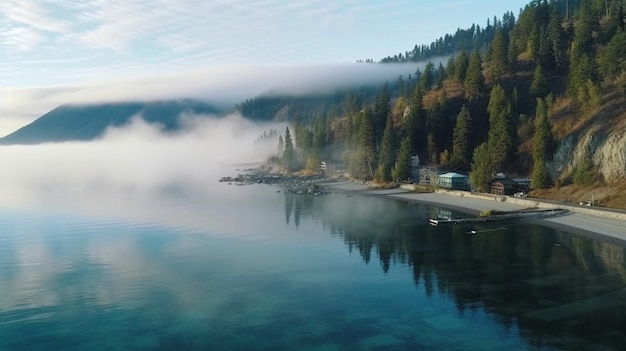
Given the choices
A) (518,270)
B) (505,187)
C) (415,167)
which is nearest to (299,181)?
(415,167)

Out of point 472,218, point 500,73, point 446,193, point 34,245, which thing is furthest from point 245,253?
point 500,73

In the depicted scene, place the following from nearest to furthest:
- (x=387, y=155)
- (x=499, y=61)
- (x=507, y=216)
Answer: (x=507, y=216) → (x=387, y=155) → (x=499, y=61)

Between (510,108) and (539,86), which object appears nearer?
(510,108)

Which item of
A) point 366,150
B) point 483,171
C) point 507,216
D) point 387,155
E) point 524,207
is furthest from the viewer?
point 366,150

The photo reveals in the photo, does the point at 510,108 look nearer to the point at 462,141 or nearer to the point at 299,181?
the point at 462,141

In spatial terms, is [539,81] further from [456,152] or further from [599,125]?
[599,125]

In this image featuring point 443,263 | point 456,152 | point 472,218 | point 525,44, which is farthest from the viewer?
point 525,44
